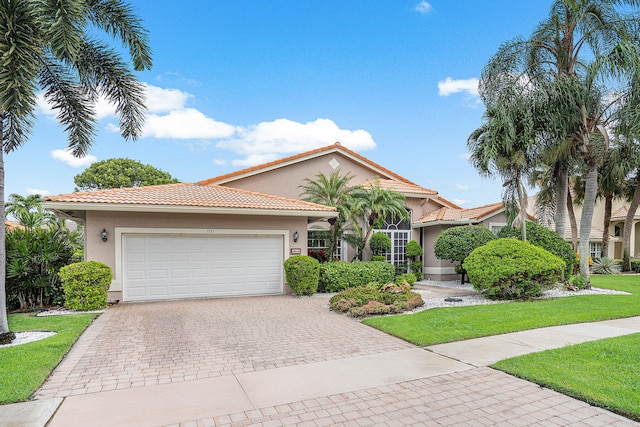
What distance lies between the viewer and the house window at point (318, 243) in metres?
16.5

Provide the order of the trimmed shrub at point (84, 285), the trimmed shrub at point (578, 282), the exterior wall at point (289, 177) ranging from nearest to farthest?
the trimmed shrub at point (84, 285), the trimmed shrub at point (578, 282), the exterior wall at point (289, 177)

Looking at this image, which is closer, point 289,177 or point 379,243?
point 379,243

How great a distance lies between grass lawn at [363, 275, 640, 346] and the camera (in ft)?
24.9

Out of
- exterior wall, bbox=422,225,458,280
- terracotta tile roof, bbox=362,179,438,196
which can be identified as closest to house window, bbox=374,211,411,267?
exterior wall, bbox=422,225,458,280

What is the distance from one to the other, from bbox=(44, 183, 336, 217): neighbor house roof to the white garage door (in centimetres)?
119

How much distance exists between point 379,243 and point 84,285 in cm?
1144

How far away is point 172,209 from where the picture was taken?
12.0m

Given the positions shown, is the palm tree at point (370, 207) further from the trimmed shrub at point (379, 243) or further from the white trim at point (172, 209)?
the white trim at point (172, 209)

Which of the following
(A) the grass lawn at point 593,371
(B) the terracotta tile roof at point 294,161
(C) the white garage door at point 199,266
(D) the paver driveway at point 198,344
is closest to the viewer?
(A) the grass lawn at point 593,371

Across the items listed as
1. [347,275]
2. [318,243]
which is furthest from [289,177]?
[347,275]

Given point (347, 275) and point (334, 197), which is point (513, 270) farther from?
point (334, 197)

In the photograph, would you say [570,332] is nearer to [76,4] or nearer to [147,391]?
[147,391]

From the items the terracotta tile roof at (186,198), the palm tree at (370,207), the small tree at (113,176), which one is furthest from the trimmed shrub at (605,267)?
the small tree at (113,176)

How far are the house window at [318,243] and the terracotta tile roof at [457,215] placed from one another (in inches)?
205
